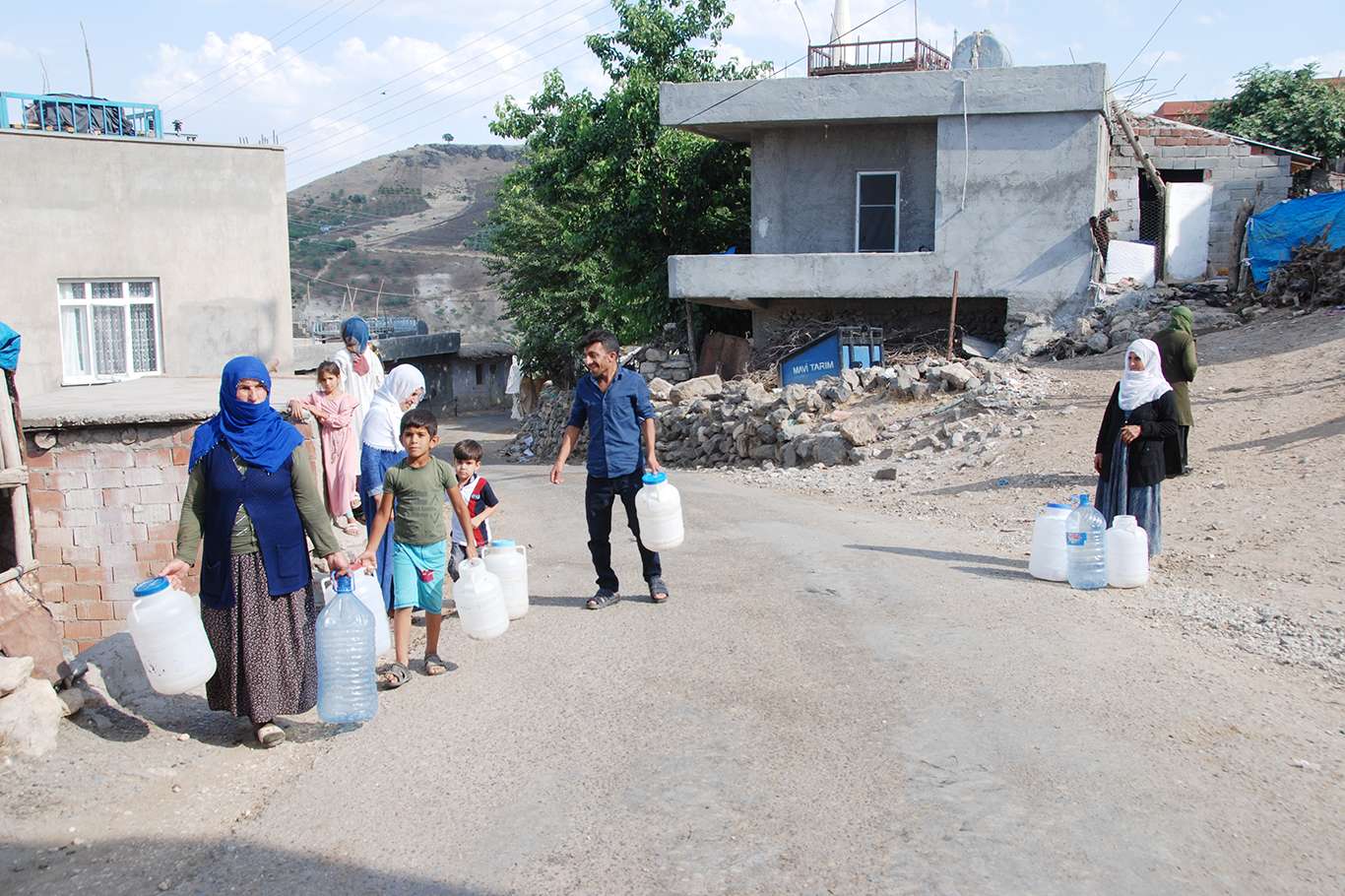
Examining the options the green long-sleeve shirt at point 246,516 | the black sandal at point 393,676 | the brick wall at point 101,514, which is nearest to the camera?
the green long-sleeve shirt at point 246,516

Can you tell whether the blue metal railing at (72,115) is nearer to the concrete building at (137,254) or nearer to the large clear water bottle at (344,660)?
the concrete building at (137,254)

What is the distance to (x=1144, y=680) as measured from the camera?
578 cm

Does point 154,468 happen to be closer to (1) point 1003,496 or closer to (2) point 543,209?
(1) point 1003,496

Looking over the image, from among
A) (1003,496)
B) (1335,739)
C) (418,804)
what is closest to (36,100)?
(1003,496)

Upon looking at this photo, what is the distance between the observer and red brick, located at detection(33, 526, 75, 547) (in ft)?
26.4

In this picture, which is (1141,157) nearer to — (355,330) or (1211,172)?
(1211,172)

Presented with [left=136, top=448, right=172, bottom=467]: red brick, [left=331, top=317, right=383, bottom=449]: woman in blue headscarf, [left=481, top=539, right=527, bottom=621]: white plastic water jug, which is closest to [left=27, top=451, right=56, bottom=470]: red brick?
[left=136, top=448, right=172, bottom=467]: red brick

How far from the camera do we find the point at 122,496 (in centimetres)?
814

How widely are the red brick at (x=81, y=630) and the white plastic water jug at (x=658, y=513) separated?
407cm

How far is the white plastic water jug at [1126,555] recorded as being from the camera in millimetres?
7754

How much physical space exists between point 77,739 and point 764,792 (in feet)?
10.5

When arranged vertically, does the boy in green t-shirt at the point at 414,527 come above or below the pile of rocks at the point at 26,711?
above

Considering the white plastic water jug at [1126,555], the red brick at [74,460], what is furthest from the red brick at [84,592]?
the white plastic water jug at [1126,555]

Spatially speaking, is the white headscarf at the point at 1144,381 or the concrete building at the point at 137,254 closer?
the white headscarf at the point at 1144,381
